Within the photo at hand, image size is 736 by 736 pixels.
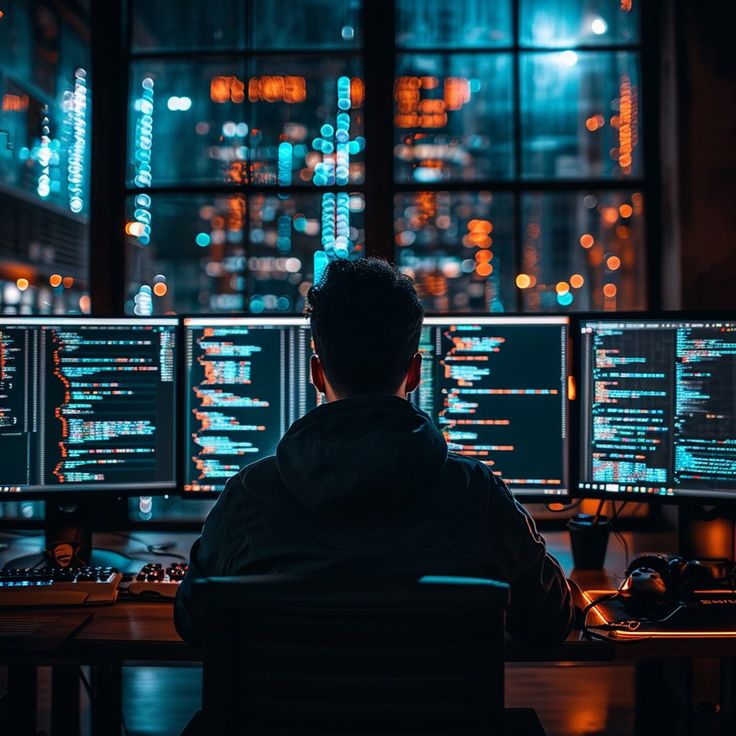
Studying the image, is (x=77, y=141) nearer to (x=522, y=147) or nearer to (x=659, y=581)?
(x=522, y=147)

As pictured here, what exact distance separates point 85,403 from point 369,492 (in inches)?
48.0

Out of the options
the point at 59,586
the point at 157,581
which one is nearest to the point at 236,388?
the point at 157,581

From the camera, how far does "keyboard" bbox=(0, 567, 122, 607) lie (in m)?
1.55

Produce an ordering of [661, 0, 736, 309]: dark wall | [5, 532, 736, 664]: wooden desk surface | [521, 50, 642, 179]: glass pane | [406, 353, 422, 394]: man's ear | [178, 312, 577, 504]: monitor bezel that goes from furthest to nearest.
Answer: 1. [521, 50, 642, 179]: glass pane
2. [661, 0, 736, 309]: dark wall
3. [178, 312, 577, 504]: monitor bezel
4. [5, 532, 736, 664]: wooden desk surface
5. [406, 353, 422, 394]: man's ear

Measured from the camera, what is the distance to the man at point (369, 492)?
90cm

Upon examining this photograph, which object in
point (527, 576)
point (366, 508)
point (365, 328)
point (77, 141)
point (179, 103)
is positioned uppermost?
point (179, 103)

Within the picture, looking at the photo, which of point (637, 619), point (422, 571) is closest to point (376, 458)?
point (422, 571)

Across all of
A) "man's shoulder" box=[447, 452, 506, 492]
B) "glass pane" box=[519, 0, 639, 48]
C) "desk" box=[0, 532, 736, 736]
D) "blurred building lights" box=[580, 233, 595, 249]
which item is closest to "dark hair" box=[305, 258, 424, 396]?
"man's shoulder" box=[447, 452, 506, 492]

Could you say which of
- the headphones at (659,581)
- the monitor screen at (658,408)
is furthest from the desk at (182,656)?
the monitor screen at (658,408)

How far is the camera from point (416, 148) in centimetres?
249

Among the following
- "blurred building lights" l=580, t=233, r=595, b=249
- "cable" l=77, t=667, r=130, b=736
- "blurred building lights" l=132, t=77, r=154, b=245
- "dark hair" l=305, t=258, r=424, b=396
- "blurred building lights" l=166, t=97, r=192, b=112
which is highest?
"blurred building lights" l=166, t=97, r=192, b=112

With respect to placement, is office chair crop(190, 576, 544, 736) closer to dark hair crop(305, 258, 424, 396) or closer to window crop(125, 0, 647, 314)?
dark hair crop(305, 258, 424, 396)

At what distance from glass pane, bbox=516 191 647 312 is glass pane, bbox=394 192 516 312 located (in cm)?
7

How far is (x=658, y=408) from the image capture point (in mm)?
1794
